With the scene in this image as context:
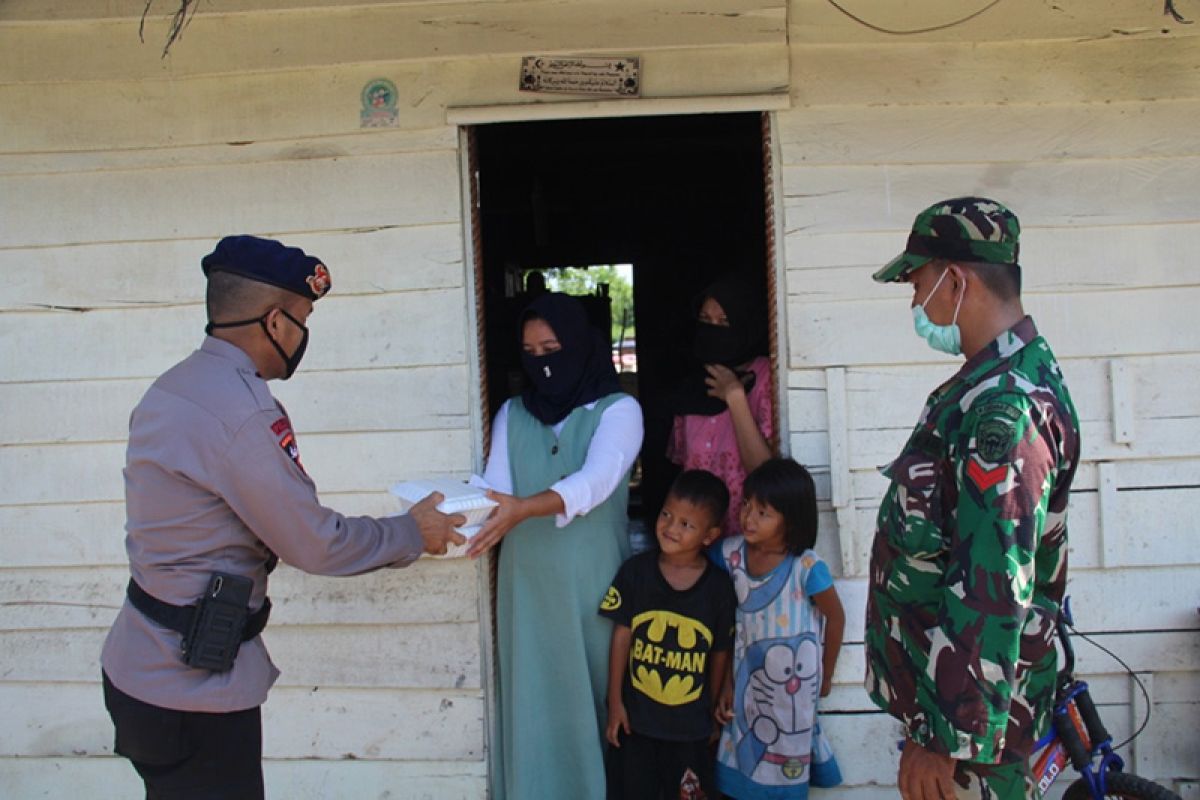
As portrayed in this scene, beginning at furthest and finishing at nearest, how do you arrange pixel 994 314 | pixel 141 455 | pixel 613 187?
pixel 613 187
pixel 141 455
pixel 994 314

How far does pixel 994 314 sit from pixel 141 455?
6.07 ft

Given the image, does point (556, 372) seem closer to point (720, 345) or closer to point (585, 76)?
point (720, 345)

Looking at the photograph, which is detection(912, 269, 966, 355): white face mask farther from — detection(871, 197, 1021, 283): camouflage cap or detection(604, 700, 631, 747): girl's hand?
detection(604, 700, 631, 747): girl's hand

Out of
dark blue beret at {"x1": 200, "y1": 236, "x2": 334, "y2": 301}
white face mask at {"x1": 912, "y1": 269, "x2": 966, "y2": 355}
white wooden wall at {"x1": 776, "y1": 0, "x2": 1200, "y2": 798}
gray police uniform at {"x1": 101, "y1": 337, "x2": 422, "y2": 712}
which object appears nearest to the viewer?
white face mask at {"x1": 912, "y1": 269, "x2": 966, "y2": 355}

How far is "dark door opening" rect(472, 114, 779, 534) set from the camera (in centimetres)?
567

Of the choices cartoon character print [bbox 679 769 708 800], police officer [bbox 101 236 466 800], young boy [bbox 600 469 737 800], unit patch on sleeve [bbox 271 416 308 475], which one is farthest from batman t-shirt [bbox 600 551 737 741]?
unit patch on sleeve [bbox 271 416 308 475]

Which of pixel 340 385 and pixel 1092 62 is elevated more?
pixel 1092 62

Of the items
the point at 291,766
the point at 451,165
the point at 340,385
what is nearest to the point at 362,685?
the point at 291,766

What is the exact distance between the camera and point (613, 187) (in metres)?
7.09

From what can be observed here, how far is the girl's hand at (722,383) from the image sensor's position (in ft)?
10.3

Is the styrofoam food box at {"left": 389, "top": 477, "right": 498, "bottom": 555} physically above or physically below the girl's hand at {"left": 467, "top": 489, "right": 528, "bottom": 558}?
above

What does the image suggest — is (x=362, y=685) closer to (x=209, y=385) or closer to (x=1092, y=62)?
(x=209, y=385)

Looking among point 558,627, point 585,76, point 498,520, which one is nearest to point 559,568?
point 558,627

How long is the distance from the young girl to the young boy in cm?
8
